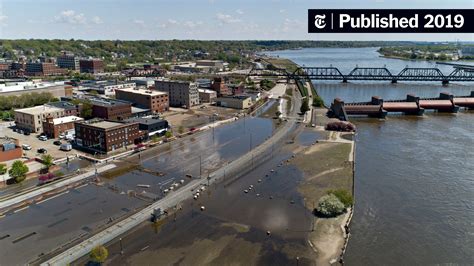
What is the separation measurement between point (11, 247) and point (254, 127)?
27.0 m

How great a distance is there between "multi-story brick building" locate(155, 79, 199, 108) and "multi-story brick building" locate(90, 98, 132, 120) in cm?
1068

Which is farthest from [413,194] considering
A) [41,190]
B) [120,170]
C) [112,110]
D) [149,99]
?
[149,99]

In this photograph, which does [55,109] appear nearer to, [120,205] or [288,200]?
[120,205]

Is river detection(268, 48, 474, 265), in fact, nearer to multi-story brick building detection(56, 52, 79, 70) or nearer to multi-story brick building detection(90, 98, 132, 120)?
multi-story brick building detection(90, 98, 132, 120)

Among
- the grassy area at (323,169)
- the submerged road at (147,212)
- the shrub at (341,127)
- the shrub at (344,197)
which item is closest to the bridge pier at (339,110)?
the shrub at (341,127)

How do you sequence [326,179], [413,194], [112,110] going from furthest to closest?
1. [112,110]
2. [326,179]
3. [413,194]

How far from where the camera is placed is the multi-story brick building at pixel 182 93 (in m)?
50.8

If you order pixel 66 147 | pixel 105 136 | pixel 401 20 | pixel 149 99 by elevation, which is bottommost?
pixel 66 147

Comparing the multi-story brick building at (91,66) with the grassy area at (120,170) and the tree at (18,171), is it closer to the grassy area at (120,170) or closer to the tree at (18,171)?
the grassy area at (120,170)

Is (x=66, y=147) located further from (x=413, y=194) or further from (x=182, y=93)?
(x=413, y=194)

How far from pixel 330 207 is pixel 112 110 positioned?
2806 cm

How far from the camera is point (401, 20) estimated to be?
12.2 m

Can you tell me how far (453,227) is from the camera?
18.8m

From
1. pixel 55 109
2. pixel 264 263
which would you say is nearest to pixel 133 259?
pixel 264 263
